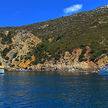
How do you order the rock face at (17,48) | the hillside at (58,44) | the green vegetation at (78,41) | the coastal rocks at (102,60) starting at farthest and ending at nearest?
the rock face at (17,48) → the green vegetation at (78,41) → the hillside at (58,44) → the coastal rocks at (102,60)

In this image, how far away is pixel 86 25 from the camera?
172 m

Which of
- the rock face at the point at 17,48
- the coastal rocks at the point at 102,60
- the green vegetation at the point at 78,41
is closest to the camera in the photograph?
the coastal rocks at the point at 102,60

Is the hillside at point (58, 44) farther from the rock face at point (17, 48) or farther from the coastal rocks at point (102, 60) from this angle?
the coastal rocks at point (102, 60)

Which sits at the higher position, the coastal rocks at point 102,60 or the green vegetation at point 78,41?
the green vegetation at point 78,41

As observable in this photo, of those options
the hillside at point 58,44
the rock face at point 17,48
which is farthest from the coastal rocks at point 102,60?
the rock face at point 17,48

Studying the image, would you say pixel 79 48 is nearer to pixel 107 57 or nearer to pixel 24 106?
pixel 107 57

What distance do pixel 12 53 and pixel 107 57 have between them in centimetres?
7514

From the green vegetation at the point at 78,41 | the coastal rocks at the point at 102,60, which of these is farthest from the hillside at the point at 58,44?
the coastal rocks at the point at 102,60

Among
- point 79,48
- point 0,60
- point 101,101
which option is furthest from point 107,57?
point 101,101

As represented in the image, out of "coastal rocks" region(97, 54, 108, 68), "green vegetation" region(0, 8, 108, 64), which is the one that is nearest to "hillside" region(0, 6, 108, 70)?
"green vegetation" region(0, 8, 108, 64)

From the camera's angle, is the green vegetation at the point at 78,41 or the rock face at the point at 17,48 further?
the rock face at the point at 17,48

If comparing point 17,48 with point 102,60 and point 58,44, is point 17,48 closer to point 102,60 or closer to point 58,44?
point 58,44

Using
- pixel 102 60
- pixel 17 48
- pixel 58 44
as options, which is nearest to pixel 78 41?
pixel 58 44

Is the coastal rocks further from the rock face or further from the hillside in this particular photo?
the rock face
